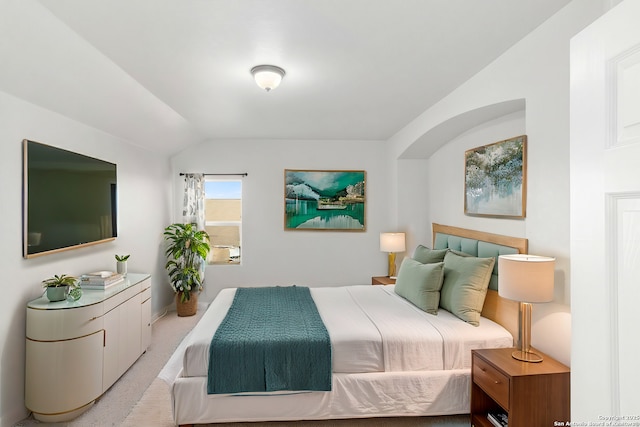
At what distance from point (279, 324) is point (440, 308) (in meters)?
1.39

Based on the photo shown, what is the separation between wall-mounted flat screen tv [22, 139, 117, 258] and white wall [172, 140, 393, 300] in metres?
1.93

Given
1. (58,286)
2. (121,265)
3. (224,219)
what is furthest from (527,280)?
(224,219)

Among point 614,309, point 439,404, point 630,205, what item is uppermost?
point 630,205

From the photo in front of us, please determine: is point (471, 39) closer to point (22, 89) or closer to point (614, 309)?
point (614, 309)

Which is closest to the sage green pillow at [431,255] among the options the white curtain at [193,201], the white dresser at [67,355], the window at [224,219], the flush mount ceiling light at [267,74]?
the flush mount ceiling light at [267,74]

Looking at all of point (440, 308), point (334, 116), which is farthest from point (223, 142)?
point (440, 308)

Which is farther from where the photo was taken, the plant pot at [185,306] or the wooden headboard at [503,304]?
the plant pot at [185,306]

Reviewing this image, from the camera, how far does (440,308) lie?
3.11 metres

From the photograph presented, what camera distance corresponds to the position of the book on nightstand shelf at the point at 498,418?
216 cm

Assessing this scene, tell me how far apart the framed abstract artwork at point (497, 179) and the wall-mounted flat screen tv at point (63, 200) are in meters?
3.43

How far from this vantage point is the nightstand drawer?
201 centimetres

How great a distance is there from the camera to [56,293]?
8.43ft

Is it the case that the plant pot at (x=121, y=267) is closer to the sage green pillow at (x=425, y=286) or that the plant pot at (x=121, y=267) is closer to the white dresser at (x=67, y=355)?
the white dresser at (x=67, y=355)

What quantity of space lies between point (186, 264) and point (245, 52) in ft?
10.7
